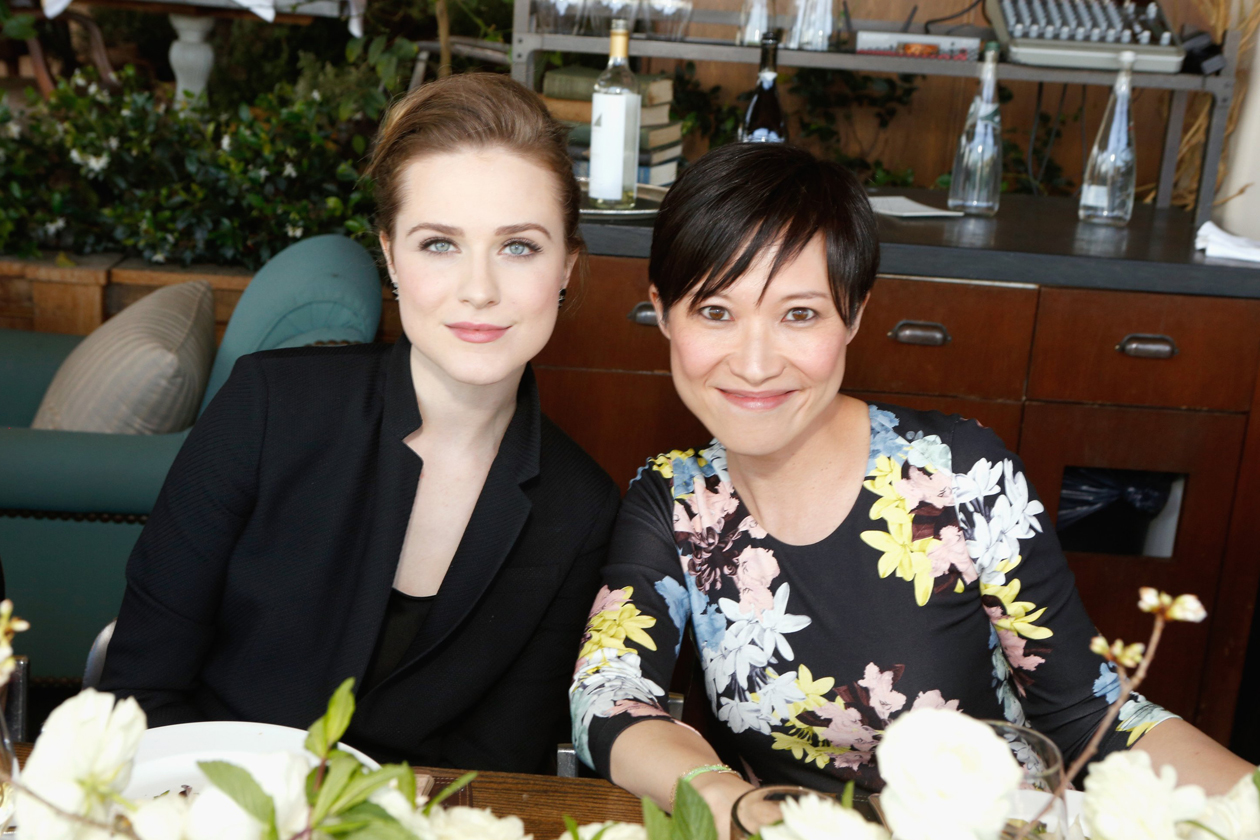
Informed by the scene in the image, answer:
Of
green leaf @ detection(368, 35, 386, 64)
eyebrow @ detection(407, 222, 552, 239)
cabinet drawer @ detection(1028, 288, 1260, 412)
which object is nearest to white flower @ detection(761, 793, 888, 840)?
eyebrow @ detection(407, 222, 552, 239)

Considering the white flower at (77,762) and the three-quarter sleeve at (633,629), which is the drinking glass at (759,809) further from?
the three-quarter sleeve at (633,629)

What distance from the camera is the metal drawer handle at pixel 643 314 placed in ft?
6.55

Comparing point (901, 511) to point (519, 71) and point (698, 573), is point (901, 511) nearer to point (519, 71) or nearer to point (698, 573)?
point (698, 573)

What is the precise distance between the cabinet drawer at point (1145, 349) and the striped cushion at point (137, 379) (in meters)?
1.54

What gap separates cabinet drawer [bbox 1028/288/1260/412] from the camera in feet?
6.45

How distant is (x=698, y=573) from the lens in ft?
4.09

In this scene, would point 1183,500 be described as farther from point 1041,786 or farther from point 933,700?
point 1041,786

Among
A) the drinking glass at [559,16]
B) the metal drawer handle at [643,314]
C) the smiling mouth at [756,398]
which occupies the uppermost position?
the drinking glass at [559,16]

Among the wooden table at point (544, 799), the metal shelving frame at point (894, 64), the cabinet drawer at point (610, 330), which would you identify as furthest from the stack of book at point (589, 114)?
the wooden table at point (544, 799)

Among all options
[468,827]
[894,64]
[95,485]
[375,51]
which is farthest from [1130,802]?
[375,51]

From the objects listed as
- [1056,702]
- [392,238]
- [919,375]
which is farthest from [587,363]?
[1056,702]

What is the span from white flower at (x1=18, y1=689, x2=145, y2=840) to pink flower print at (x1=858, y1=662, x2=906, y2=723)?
881 millimetres

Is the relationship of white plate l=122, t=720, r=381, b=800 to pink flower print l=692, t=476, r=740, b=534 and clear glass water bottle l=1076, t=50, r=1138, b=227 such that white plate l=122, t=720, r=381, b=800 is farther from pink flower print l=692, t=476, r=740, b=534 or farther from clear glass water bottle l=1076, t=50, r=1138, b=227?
clear glass water bottle l=1076, t=50, r=1138, b=227

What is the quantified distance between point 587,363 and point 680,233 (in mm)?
864
